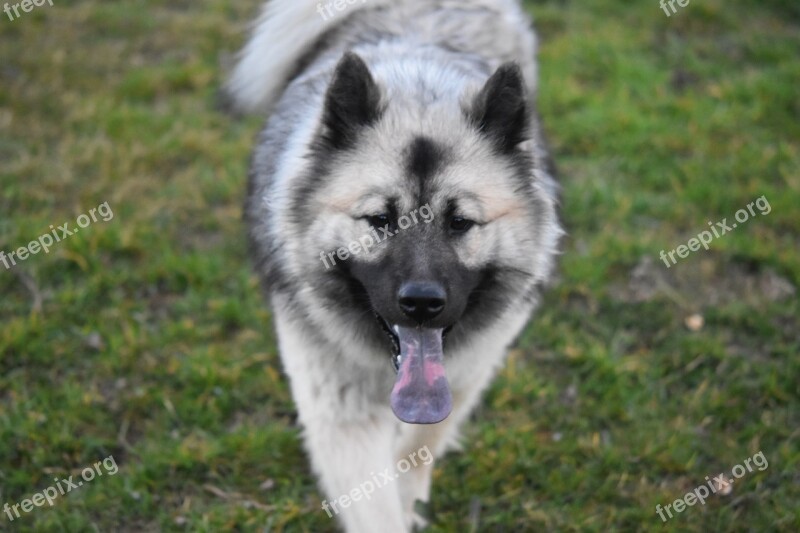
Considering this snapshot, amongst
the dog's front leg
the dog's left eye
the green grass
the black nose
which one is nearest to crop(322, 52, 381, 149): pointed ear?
the dog's left eye

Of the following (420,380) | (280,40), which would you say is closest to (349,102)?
(420,380)

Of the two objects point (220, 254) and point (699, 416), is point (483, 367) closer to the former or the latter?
point (699, 416)

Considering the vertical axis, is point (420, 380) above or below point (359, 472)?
above

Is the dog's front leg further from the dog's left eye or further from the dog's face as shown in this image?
the dog's left eye

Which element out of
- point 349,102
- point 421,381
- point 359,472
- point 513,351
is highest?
point 349,102

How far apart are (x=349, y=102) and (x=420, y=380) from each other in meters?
0.87

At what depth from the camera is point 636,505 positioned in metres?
3.10

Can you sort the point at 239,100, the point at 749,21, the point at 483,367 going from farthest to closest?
the point at 749,21
the point at 239,100
the point at 483,367

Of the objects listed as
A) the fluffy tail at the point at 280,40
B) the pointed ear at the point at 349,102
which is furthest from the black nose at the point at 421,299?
the fluffy tail at the point at 280,40

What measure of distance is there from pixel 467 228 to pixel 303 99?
0.88 m

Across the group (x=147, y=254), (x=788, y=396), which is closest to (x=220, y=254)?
(x=147, y=254)

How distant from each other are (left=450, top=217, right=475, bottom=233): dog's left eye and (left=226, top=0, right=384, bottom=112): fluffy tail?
1.58 meters

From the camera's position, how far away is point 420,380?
2400mm

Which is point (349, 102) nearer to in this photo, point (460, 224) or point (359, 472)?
point (460, 224)
